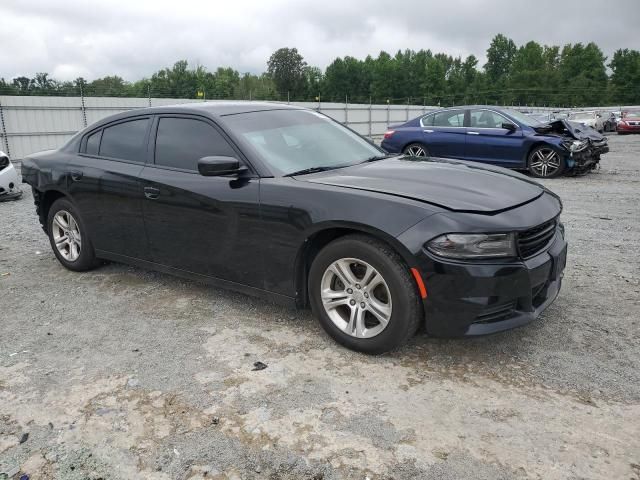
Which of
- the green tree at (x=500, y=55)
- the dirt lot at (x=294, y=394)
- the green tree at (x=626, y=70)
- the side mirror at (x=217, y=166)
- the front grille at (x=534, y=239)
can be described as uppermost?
the green tree at (x=500, y=55)

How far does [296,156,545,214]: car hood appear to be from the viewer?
3158mm

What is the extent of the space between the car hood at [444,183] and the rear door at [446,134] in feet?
25.6

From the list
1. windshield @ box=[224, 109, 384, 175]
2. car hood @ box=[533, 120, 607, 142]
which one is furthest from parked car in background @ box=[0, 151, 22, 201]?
car hood @ box=[533, 120, 607, 142]

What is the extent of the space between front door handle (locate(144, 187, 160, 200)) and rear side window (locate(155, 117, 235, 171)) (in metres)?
0.22

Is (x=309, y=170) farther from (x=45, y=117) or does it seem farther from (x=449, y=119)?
(x=45, y=117)

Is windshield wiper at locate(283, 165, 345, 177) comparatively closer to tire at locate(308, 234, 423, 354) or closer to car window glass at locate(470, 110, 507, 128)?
tire at locate(308, 234, 423, 354)

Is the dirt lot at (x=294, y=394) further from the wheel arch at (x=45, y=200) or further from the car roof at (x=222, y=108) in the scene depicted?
the car roof at (x=222, y=108)

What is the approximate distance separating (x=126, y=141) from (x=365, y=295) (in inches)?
104

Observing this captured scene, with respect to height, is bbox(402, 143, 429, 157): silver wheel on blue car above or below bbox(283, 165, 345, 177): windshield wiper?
below

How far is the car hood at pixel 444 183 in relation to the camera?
10.4 feet

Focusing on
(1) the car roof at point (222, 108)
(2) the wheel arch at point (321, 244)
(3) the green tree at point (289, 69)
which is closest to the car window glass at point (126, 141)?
(1) the car roof at point (222, 108)

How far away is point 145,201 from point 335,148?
1572mm

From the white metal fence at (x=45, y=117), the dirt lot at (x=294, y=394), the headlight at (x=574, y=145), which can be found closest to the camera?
the dirt lot at (x=294, y=394)

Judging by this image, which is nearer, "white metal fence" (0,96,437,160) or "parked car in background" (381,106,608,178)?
"parked car in background" (381,106,608,178)
